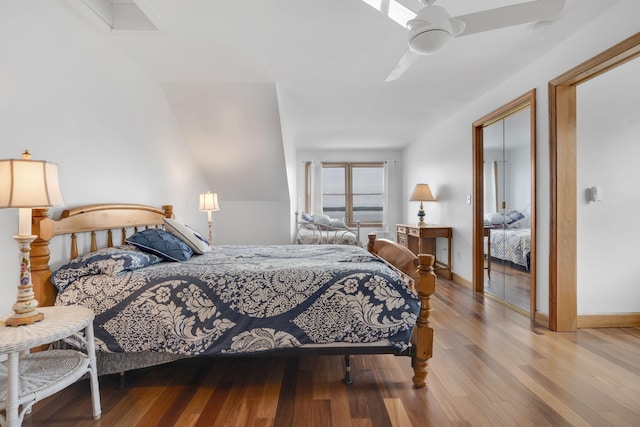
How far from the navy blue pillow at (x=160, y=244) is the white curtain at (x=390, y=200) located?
495 cm

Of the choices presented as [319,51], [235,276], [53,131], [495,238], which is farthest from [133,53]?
[495,238]

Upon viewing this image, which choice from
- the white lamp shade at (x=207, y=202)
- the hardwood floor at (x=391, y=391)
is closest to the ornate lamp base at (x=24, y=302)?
the hardwood floor at (x=391, y=391)

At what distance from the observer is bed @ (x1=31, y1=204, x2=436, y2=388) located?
5.67 ft

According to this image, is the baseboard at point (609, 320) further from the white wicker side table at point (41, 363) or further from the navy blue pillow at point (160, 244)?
the white wicker side table at point (41, 363)

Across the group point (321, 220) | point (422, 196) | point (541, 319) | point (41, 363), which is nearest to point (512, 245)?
point (541, 319)

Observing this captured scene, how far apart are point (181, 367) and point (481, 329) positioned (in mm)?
2378

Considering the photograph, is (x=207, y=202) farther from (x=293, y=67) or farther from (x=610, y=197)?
(x=610, y=197)

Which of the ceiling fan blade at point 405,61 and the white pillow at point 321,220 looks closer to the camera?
the ceiling fan blade at point 405,61

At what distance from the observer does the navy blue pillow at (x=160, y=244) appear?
2283mm

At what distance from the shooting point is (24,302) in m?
1.41

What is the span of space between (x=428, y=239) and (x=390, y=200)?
1927 millimetres

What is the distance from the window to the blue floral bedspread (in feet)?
16.5

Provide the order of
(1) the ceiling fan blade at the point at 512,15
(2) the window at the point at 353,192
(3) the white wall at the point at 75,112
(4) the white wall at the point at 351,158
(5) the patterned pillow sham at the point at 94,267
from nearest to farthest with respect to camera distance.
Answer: (1) the ceiling fan blade at the point at 512,15 < (3) the white wall at the point at 75,112 < (5) the patterned pillow sham at the point at 94,267 < (4) the white wall at the point at 351,158 < (2) the window at the point at 353,192

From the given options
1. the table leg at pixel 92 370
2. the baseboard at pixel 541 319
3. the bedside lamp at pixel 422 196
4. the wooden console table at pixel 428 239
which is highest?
the bedside lamp at pixel 422 196
